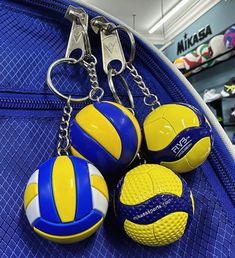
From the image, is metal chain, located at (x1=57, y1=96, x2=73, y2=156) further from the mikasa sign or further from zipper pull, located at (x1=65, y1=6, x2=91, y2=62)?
the mikasa sign

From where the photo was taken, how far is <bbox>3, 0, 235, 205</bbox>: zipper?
311 millimetres

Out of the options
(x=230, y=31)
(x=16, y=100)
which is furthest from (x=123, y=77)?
(x=230, y=31)

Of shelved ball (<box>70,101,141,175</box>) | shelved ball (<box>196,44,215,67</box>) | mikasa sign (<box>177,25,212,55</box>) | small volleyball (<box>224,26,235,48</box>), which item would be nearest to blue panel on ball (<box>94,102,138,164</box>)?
shelved ball (<box>70,101,141,175</box>)

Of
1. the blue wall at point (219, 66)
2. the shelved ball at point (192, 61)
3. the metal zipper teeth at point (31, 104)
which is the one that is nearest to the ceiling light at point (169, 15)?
the blue wall at point (219, 66)

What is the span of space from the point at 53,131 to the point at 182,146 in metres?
0.13

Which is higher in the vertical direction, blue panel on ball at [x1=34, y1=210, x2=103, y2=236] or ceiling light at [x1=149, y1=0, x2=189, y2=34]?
blue panel on ball at [x1=34, y1=210, x2=103, y2=236]

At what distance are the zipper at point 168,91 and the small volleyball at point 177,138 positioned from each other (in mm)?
79

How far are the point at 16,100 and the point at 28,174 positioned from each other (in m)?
0.08

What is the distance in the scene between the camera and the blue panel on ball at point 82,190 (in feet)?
0.77

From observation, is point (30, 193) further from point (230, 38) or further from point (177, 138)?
point (230, 38)

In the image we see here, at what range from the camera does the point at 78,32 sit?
0.34m

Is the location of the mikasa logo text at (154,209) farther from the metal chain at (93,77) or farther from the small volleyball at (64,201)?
the metal chain at (93,77)

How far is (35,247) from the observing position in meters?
0.27

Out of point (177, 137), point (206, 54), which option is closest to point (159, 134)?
point (177, 137)
